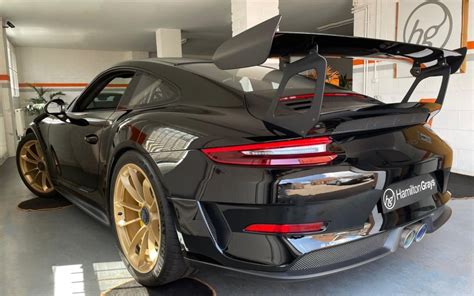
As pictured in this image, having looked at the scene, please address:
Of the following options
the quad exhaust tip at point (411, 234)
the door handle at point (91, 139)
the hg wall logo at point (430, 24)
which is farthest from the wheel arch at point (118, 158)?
the hg wall logo at point (430, 24)

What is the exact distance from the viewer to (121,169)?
1748mm

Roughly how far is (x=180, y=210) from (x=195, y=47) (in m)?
12.8

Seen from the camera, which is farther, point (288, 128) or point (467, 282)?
point (467, 282)

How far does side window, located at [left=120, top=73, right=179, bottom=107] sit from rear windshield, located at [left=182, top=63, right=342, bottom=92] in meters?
0.15

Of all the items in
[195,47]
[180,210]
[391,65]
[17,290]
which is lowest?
[17,290]

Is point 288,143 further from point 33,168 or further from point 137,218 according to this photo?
point 33,168

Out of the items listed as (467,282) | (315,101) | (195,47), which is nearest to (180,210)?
(315,101)

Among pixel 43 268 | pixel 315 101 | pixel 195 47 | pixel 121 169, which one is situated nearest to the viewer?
pixel 315 101

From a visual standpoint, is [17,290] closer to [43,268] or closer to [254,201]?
[43,268]

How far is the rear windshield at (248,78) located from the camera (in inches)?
64.3

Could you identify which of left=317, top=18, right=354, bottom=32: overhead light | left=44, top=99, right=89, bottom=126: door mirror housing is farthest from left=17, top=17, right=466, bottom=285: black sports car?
left=317, top=18, right=354, bottom=32: overhead light

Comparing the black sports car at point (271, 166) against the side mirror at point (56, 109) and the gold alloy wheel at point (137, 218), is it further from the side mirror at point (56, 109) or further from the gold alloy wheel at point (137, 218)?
the side mirror at point (56, 109)

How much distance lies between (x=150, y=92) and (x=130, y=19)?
7.33m

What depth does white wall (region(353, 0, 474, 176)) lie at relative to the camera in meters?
4.38
